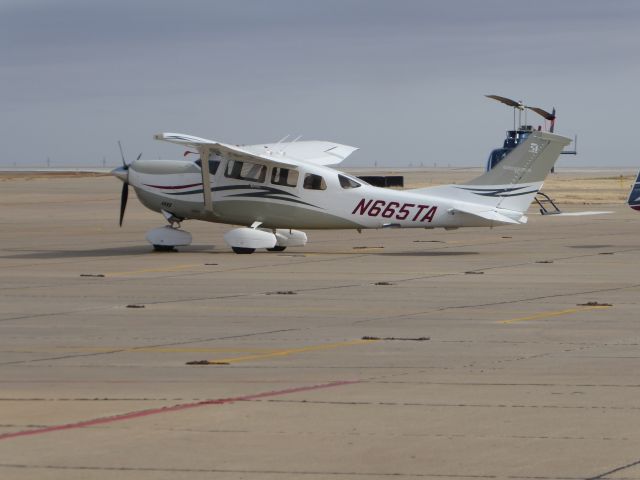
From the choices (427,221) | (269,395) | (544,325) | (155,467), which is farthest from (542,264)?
(155,467)

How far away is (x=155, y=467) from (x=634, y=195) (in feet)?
77.4

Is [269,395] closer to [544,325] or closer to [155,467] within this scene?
[155,467]

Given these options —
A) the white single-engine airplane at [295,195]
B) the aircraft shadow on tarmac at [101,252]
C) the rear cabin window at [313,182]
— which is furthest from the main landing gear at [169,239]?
the rear cabin window at [313,182]

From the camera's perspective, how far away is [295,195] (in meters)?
28.0

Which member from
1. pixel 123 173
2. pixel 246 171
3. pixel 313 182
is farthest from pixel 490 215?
pixel 123 173

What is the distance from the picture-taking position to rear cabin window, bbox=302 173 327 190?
2800cm

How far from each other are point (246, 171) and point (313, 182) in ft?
5.17

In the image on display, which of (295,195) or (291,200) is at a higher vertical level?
(295,195)

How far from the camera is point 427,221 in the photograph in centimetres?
2716

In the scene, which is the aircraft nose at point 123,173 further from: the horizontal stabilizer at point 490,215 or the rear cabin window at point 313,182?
the horizontal stabilizer at point 490,215

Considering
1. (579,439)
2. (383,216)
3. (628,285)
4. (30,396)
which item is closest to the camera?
(579,439)

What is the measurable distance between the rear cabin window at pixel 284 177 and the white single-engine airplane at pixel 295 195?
0.9 inches

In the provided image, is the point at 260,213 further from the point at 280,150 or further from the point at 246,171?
the point at 280,150

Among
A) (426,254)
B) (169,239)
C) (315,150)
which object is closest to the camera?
(426,254)
